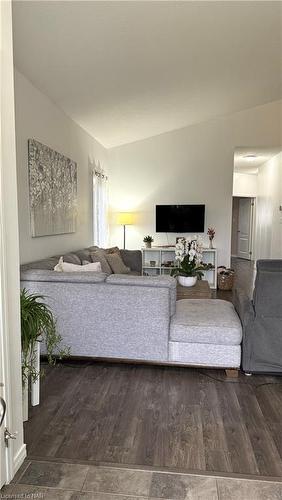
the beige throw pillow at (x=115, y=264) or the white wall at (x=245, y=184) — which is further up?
the white wall at (x=245, y=184)

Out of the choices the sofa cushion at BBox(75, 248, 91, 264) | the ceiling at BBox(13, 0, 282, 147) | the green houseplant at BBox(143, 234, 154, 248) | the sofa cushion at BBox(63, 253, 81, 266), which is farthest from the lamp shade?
the sofa cushion at BBox(63, 253, 81, 266)

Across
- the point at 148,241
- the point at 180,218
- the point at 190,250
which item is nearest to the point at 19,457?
the point at 190,250

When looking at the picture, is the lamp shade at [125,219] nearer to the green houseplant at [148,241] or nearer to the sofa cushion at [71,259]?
the green houseplant at [148,241]

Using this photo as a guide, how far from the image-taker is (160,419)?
2129 mm

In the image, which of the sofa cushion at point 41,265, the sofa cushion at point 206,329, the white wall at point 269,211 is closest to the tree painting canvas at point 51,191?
the sofa cushion at point 41,265

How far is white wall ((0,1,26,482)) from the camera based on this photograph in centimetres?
147

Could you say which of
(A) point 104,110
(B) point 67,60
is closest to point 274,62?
(A) point 104,110

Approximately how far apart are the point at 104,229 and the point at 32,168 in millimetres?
3332

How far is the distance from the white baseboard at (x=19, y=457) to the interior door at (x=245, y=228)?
1008cm

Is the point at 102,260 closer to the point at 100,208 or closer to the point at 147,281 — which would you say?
the point at 100,208

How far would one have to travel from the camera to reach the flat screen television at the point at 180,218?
22.5ft

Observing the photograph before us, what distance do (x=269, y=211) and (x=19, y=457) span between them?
8.19 metres

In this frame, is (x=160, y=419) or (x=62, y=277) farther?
(x=62, y=277)

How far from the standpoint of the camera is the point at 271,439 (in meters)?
1.95
